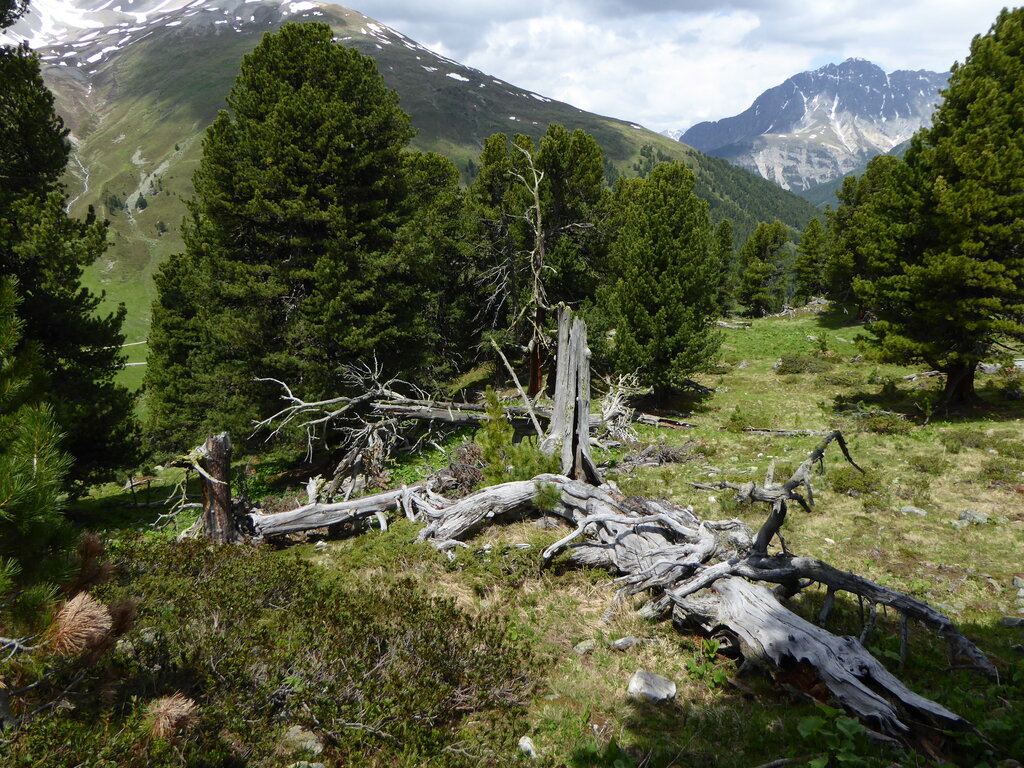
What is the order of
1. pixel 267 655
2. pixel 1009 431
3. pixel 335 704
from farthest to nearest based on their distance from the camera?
pixel 1009 431 < pixel 267 655 < pixel 335 704

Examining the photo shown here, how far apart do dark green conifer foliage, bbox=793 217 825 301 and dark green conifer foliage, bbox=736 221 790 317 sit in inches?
113

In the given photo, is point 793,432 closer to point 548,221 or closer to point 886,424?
point 886,424

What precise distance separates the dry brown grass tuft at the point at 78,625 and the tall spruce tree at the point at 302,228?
432 inches

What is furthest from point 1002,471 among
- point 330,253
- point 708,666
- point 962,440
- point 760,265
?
point 760,265

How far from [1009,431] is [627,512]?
41.2 ft

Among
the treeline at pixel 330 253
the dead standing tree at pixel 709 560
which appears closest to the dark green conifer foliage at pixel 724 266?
the treeline at pixel 330 253

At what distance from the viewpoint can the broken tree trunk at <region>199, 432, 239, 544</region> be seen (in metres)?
8.88

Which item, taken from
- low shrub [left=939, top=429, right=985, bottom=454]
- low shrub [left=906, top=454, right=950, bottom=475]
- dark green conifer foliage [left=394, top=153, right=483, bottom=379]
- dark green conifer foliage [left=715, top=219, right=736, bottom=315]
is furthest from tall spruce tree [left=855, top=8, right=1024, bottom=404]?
dark green conifer foliage [left=715, top=219, right=736, bottom=315]

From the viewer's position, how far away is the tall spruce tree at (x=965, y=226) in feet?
47.2

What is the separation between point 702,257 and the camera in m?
19.2

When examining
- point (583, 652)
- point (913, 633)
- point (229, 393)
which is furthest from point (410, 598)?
point (229, 393)

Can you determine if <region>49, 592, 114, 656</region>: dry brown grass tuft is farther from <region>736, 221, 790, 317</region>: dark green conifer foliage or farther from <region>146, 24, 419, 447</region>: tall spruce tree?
<region>736, 221, 790, 317</region>: dark green conifer foliage

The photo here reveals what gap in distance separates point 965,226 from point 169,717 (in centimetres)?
2035

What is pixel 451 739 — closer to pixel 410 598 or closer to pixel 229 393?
pixel 410 598
